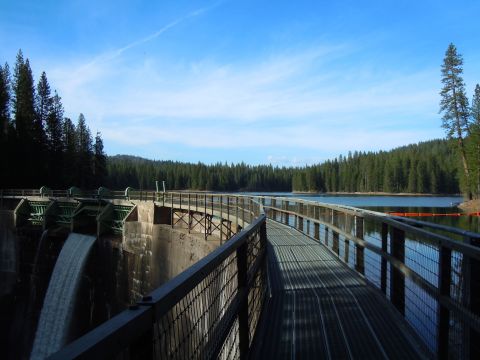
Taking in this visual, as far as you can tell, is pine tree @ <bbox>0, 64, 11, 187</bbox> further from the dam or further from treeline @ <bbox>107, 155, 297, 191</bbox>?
treeline @ <bbox>107, 155, 297, 191</bbox>

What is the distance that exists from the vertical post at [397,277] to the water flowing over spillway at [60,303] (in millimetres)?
22618

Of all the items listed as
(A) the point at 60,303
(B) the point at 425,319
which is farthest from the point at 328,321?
(A) the point at 60,303

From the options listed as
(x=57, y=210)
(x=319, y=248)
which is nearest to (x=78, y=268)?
(x=57, y=210)

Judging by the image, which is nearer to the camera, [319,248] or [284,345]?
[284,345]

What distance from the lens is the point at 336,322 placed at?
5.69 m

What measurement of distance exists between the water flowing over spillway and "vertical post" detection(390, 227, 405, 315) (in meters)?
22.6

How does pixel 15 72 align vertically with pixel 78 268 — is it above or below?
above

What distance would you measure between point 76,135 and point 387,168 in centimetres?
8919

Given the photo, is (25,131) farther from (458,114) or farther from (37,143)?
(458,114)

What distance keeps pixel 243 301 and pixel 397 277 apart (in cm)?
318

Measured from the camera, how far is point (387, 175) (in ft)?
414

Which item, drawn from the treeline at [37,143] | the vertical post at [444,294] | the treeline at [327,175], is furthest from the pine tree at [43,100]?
the vertical post at [444,294]

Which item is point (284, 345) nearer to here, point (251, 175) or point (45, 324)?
point (45, 324)

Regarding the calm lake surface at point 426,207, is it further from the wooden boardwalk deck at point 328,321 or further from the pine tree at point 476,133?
the wooden boardwalk deck at point 328,321
